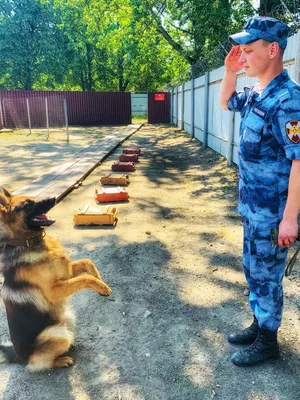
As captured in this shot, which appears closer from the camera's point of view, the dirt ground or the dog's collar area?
the dirt ground

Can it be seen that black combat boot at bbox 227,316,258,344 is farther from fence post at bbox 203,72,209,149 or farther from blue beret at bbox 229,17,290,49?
fence post at bbox 203,72,209,149

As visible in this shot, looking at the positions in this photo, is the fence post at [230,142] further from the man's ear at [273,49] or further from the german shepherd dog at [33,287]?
the german shepherd dog at [33,287]

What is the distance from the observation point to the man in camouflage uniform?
1.88m

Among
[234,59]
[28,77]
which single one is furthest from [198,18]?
[28,77]

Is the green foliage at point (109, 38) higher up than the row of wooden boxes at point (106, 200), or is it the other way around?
the green foliage at point (109, 38)

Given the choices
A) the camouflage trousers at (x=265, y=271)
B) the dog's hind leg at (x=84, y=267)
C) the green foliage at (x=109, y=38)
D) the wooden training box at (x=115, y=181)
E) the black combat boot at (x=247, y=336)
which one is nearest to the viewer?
the camouflage trousers at (x=265, y=271)

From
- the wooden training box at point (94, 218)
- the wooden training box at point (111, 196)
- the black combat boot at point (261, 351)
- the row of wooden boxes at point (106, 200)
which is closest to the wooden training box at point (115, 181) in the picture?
the row of wooden boxes at point (106, 200)

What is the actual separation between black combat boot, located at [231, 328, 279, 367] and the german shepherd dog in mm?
1166

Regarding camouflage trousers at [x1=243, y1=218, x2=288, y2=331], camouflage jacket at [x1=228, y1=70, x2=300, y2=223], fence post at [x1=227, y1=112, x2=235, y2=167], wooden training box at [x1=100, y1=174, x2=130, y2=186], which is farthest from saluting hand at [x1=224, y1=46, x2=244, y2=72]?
fence post at [x1=227, y1=112, x2=235, y2=167]

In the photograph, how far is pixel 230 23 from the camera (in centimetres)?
1302

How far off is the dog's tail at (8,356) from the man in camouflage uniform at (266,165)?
157 cm

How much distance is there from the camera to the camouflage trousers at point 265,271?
2.15 meters

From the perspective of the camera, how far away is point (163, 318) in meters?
2.96

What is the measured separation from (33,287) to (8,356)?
0.58 m
